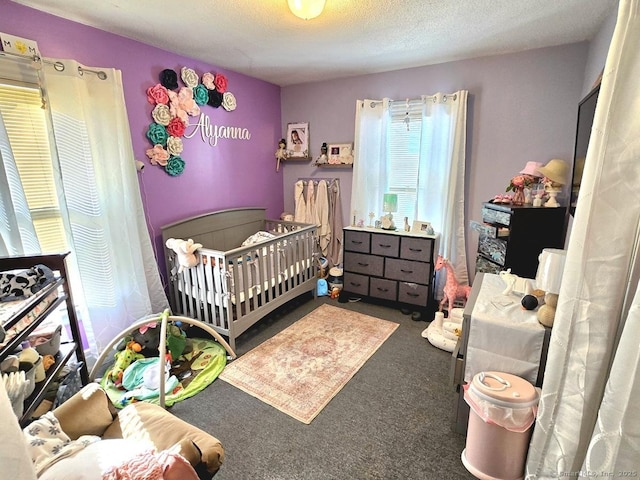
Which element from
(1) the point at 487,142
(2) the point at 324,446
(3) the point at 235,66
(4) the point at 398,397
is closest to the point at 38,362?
(2) the point at 324,446

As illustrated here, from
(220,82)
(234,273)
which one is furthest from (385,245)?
(220,82)

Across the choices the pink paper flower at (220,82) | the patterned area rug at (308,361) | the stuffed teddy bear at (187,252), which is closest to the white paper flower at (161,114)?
the pink paper flower at (220,82)

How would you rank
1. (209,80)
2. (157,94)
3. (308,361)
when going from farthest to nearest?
(209,80) → (157,94) → (308,361)

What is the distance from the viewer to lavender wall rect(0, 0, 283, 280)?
2045mm

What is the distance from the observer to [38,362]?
1547mm

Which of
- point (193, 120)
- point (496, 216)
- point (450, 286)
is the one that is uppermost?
point (193, 120)

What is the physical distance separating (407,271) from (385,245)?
0.33 metres

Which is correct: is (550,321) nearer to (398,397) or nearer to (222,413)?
(398,397)

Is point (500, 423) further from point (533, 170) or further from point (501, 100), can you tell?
point (501, 100)

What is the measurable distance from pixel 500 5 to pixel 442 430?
2495 millimetres

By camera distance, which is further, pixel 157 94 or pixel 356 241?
pixel 356 241

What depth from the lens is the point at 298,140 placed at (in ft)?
12.8

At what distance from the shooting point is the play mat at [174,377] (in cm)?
200

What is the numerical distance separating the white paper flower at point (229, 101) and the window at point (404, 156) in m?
1.62
